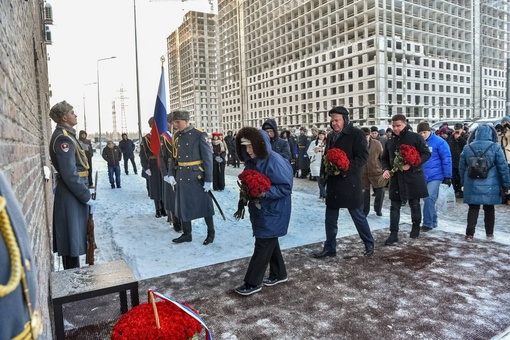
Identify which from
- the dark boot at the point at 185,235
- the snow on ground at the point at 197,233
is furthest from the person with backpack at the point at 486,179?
the dark boot at the point at 185,235

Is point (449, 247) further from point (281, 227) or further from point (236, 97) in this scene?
point (236, 97)

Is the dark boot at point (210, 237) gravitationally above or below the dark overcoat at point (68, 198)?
below

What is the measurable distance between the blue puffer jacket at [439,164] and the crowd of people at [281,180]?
0.6 inches


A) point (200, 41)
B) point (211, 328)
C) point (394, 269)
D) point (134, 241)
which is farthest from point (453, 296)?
point (200, 41)

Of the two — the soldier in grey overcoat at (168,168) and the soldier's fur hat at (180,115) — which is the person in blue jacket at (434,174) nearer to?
the soldier's fur hat at (180,115)

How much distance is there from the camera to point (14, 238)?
810mm

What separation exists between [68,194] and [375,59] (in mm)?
66643

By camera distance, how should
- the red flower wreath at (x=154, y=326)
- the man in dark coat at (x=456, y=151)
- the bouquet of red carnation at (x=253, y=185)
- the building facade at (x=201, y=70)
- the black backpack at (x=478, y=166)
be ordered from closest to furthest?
the red flower wreath at (x=154, y=326), the bouquet of red carnation at (x=253, y=185), the black backpack at (x=478, y=166), the man in dark coat at (x=456, y=151), the building facade at (x=201, y=70)

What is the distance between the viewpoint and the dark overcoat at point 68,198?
3.86 m

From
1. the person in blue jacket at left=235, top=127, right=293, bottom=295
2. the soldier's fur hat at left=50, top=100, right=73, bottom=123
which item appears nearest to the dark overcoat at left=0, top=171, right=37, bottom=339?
the person in blue jacket at left=235, top=127, right=293, bottom=295

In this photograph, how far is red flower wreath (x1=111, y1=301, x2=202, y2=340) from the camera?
177 centimetres

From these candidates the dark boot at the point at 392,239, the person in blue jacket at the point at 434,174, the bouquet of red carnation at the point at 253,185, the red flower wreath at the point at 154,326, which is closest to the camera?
the red flower wreath at the point at 154,326

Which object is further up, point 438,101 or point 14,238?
point 438,101

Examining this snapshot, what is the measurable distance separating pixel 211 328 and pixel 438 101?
7839cm
